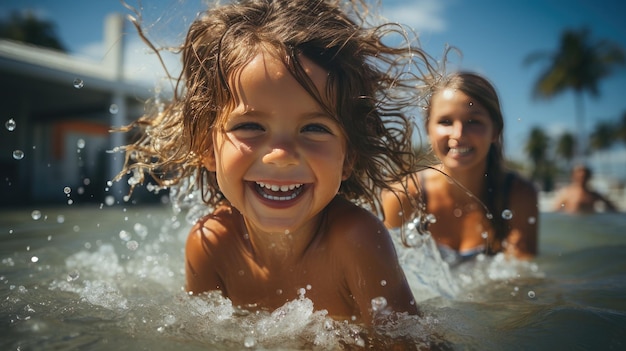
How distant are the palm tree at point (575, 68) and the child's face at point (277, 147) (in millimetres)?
39233

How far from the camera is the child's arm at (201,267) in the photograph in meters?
2.33

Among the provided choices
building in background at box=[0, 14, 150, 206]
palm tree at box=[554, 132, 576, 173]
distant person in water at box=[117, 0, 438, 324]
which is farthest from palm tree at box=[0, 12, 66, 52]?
palm tree at box=[554, 132, 576, 173]

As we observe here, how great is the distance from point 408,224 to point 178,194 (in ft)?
4.84

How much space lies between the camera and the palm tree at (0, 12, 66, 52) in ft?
102

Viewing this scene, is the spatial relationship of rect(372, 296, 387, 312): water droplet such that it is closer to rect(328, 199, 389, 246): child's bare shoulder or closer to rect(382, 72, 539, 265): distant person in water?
rect(328, 199, 389, 246): child's bare shoulder

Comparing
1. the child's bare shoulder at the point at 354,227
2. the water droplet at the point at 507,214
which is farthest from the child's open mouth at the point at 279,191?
the water droplet at the point at 507,214

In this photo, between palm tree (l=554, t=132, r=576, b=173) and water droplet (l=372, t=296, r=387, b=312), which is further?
palm tree (l=554, t=132, r=576, b=173)

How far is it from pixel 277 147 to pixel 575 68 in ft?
139

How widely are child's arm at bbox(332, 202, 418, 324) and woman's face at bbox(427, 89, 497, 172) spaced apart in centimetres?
96

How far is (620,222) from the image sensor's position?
23.6ft

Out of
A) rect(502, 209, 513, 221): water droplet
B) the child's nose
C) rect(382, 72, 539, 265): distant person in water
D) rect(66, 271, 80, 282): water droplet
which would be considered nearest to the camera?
the child's nose

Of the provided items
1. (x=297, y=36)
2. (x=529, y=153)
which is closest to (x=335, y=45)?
(x=297, y=36)

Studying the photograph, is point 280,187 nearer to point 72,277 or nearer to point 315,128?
point 315,128

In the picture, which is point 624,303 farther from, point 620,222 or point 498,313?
point 620,222
